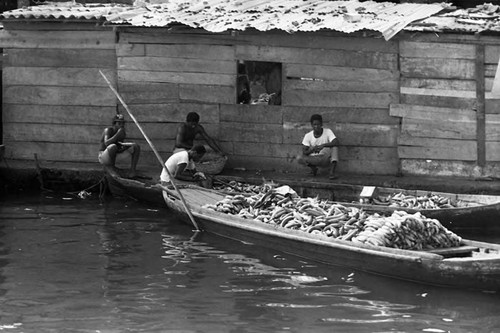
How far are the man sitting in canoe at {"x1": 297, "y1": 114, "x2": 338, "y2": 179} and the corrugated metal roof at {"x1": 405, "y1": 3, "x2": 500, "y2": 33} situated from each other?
77.0 inches

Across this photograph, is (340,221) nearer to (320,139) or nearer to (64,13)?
(320,139)

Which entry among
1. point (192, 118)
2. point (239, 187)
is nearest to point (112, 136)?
point (192, 118)

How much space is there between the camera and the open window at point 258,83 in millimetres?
17062

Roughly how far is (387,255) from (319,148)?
471 centimetres

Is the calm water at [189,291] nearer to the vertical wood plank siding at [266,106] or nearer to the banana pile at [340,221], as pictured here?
the banana pile at [340,221]

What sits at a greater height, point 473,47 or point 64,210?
point 473,47

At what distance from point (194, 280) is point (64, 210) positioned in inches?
177

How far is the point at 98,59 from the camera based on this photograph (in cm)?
1723

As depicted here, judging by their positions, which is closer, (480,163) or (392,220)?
(392,220)

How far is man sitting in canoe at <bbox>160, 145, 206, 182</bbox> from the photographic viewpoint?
15350 mm

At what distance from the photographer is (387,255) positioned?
11.4 metres

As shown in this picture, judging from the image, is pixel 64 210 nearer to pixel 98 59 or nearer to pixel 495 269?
pixel 98 59

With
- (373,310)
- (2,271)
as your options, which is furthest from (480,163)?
(2,271)

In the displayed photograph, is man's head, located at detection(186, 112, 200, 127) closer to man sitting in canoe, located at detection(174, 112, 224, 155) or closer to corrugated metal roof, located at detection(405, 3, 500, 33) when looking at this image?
man sitting in canoe, located at detection(174, 112, 224, 155)
